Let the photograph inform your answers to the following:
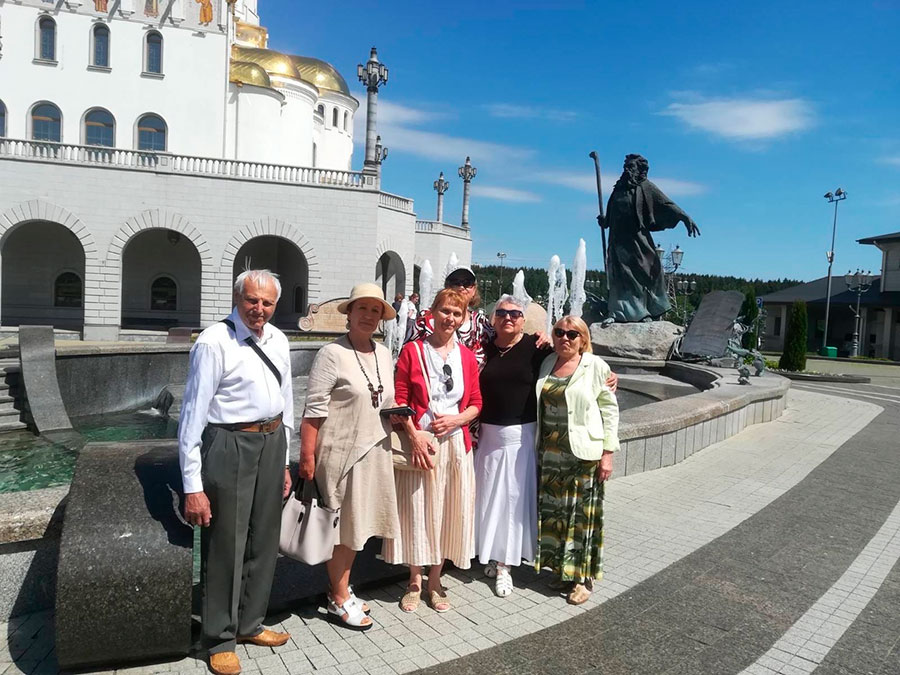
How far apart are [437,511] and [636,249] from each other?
50.7ft

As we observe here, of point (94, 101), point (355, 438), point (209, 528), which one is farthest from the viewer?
point (94, 101)

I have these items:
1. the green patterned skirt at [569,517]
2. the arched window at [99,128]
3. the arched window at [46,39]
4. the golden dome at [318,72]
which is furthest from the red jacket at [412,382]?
the golden dome at [318,72]

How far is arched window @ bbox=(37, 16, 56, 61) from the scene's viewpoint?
31.8 meters

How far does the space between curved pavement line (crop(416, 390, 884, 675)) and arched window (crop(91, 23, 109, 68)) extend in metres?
35.5

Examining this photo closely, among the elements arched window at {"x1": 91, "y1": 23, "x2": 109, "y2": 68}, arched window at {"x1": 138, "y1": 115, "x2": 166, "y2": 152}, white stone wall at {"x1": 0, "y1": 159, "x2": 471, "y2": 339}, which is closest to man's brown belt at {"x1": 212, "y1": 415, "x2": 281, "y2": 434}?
white stone wall at {"x1": 0, "y1": 159, "x2": 471, "y2": 339}

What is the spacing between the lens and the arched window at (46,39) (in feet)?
104

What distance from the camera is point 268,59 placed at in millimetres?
38562

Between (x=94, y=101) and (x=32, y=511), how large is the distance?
1401 inches

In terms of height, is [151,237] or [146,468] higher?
[151,237]

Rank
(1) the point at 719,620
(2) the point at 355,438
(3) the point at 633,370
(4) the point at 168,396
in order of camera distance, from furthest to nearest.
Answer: (3) the point at 633,370, (4) the point at 168,396, (1) the point at 719,620, (2) the point at 355,438

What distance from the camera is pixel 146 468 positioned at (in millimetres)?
3432

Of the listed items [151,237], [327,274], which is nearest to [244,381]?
[327,274]

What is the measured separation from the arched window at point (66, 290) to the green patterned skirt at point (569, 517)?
1355 inches

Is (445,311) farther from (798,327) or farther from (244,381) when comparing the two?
(798,327)
